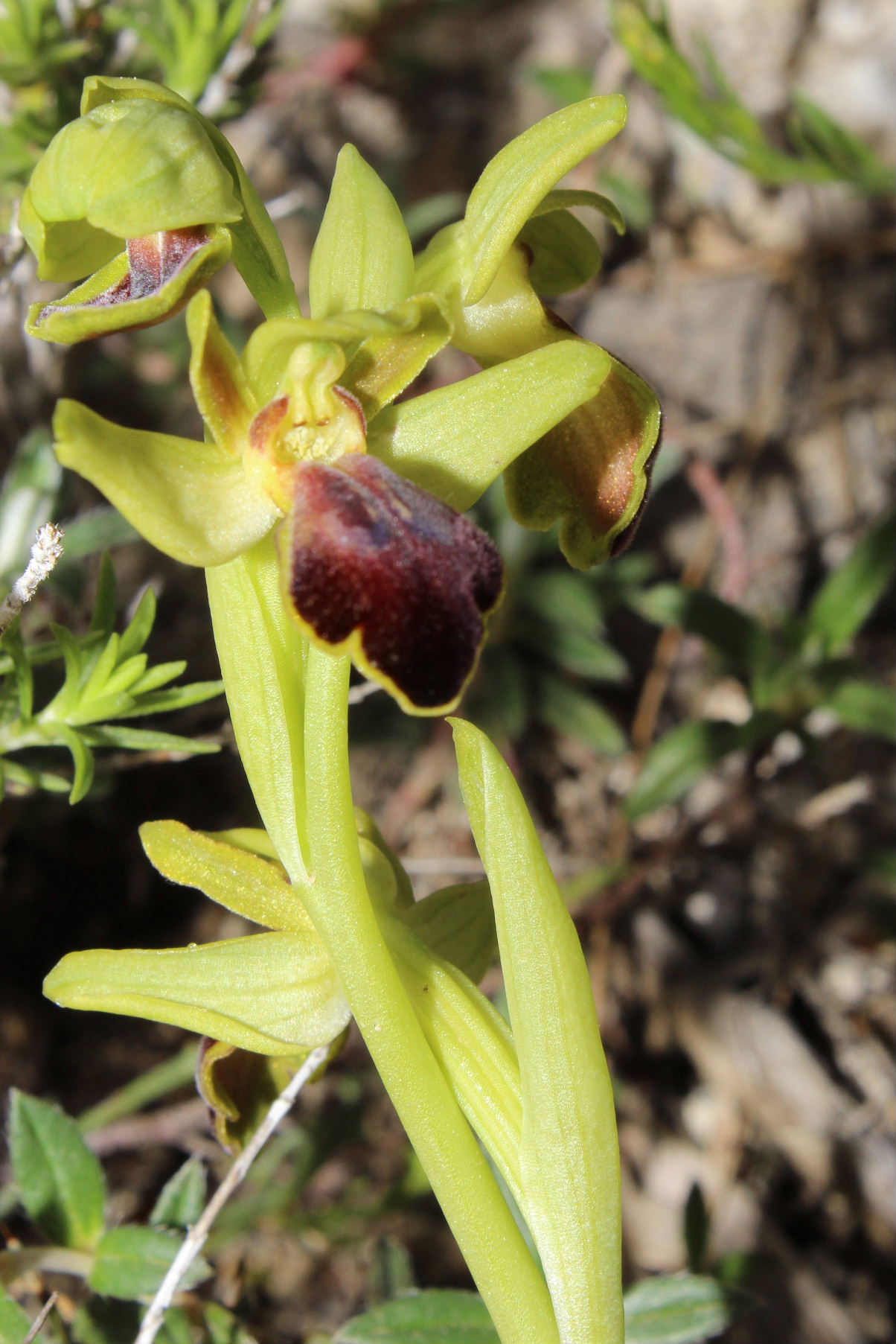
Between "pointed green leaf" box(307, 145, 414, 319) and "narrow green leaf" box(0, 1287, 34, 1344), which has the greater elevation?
"pointed green leaf" box(307, 145, 414, 319)

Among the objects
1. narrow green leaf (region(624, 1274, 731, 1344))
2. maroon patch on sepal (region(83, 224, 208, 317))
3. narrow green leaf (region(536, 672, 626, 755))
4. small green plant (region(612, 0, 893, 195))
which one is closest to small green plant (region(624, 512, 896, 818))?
narrow green leaf (region(536, 672, 626, 755))

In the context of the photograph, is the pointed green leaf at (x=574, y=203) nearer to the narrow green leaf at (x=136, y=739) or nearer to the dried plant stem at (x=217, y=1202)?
the narrow green leaf at (x=136, y=739)

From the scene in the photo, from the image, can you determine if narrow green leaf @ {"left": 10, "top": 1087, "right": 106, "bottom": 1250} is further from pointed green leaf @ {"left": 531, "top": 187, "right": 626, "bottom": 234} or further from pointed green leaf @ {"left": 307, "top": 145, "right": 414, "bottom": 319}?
pointed green leaf @ {"left": 531, "top": 187, "right": 626, "bottom": 234}

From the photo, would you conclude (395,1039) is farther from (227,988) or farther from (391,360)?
(391,360)

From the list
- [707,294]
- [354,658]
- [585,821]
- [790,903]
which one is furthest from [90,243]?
[707,294]

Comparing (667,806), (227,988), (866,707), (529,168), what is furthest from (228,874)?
(866,707)

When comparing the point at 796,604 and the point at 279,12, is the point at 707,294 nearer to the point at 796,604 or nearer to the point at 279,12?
the point at 796,604

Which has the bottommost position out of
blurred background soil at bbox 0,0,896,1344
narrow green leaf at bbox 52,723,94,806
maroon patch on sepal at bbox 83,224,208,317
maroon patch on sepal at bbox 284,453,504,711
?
blurred background soil at bbox 0,0,896,1344
